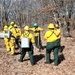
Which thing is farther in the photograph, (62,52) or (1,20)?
(1,20)

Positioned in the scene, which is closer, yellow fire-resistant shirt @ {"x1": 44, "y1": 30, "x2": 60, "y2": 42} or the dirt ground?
the dirt ground

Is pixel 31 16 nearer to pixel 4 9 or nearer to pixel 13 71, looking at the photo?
pixel 4 9

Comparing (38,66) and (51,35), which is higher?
(51,35)

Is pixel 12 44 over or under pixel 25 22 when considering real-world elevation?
over

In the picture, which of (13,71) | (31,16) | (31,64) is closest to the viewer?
(13,71)

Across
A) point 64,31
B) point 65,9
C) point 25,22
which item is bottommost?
point 25,22

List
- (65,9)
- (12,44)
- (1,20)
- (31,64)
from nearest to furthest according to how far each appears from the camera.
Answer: (31,64)
(12,44)
(65,9)
(1,20)

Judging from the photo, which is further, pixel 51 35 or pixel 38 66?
pixel 38 66

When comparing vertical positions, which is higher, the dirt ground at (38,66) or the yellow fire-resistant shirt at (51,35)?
the yellow fire-resistant shirt at (51,35)

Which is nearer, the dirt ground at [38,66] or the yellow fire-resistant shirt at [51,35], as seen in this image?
the dirt ground at [38,66]

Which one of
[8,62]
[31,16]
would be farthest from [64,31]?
[31,16]

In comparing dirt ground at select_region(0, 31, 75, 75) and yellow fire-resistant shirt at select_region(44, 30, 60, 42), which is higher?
yellow fire-resistant shirt at select_region(44, 30, 60, 42)

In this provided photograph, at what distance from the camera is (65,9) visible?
21469mm

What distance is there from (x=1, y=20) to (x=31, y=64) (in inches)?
1500
